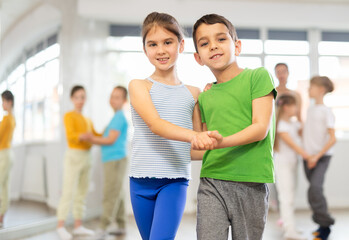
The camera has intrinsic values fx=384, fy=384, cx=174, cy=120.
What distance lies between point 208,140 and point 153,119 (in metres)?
0.25

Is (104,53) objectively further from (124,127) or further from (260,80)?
(260,80)

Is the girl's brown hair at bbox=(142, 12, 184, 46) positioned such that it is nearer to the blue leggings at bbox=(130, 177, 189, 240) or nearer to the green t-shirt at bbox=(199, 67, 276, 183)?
the green t-shirt at bbox=(199, 67, 276, 183)

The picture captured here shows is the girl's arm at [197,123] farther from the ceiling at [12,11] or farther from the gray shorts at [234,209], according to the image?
the ceiling at [12,11]

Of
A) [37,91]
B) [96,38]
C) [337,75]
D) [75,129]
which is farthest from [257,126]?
[337,75]

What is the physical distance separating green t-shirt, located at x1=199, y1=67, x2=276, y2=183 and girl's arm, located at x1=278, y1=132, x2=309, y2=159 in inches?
68.9

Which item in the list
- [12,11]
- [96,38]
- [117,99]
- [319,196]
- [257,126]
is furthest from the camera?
[96,38]

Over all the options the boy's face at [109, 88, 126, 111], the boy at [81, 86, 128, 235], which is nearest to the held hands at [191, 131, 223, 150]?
the boy at [81, 86, 128, 235]

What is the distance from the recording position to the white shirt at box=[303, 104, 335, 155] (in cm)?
299

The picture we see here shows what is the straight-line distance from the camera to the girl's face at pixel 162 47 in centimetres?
137

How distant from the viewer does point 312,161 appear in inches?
116

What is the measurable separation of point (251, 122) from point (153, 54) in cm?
42

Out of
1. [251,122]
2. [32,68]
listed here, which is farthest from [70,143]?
[251,122]

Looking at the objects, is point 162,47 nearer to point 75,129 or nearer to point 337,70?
point 75,129

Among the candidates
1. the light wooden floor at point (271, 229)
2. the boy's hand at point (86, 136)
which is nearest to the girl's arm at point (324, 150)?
the light wooden floor at point (271, 229)
